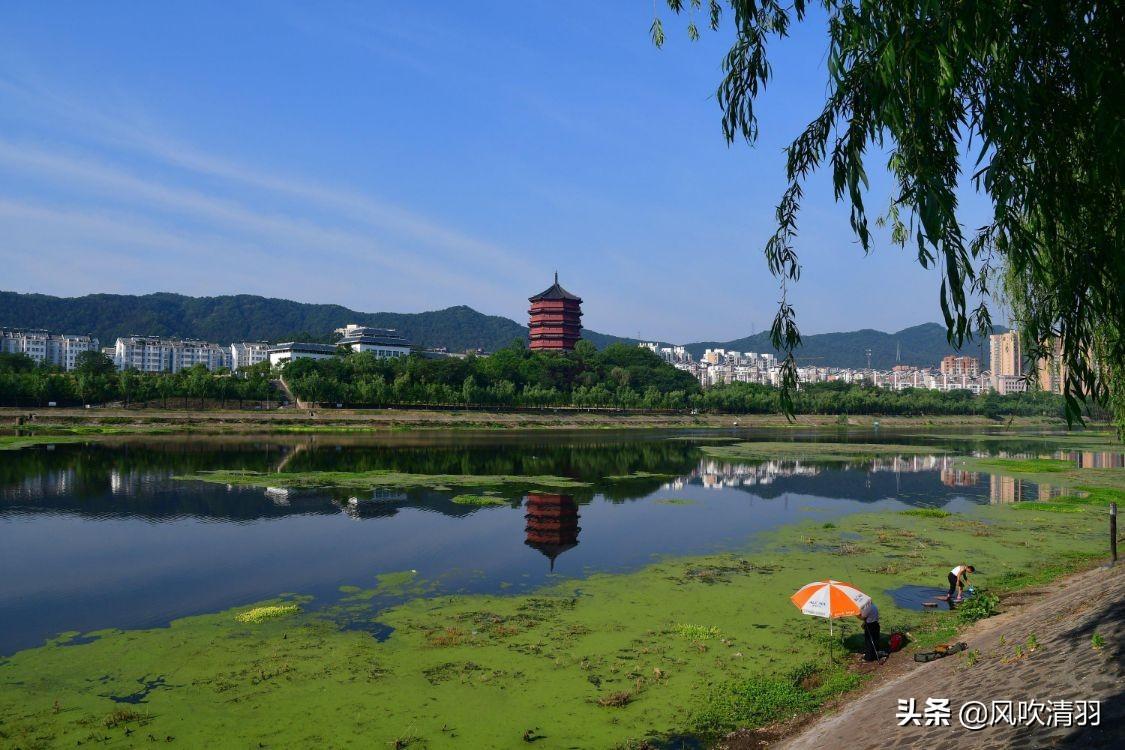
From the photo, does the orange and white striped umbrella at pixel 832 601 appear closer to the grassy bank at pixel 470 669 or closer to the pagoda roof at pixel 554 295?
the grassy bank at pixel 470 669

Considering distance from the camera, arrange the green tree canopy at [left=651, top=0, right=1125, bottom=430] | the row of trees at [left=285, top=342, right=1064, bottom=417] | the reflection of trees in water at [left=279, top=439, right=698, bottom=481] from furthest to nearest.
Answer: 1. the row of trees at [left=285, top=342, right=1064, bottom=417]
2. the reflection of trees in water at [left=279, top=439, right=698, bottom=481]
3. the green tree canopy at [left=651, top=0, right=1125, bottom=430]

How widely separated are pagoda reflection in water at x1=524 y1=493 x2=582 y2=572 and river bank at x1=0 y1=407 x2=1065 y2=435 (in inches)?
1950

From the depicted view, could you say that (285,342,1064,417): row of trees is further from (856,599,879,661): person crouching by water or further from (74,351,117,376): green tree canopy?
(856,599,879,661): person crouching by water

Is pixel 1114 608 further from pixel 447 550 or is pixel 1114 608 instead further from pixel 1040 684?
pixel 447 550

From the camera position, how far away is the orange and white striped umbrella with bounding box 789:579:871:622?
13.0 metres

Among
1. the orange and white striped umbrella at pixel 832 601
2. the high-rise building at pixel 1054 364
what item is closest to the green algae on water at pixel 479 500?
the orange and white striped umbrella at pixel 832 601

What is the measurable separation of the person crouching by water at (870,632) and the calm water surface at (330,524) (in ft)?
28.3

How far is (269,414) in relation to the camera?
89375 millimetres

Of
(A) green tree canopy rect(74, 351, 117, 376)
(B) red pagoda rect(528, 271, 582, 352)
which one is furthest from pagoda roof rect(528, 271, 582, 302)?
(A) green tree canopy rect(74, 351, 117, 376)

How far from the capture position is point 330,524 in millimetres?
27594

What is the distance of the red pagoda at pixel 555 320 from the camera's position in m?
185

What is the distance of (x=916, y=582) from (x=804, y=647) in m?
7.24

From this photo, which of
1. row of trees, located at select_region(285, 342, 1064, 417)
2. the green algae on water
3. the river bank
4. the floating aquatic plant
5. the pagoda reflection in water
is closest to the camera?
the floating aquatic plant

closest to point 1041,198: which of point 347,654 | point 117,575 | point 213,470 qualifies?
point 347,654
